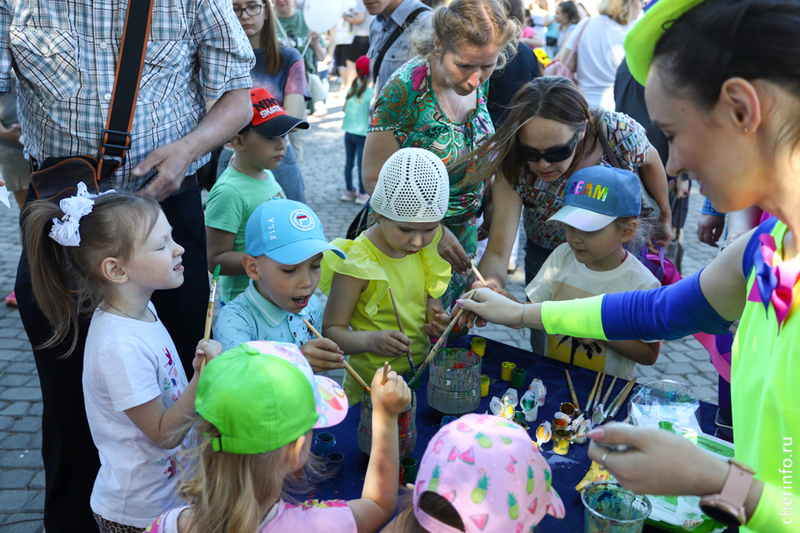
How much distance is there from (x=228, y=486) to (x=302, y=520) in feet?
0.60

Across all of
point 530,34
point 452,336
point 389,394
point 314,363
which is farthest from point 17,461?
point 530,34

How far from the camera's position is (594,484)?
1520 millimetres

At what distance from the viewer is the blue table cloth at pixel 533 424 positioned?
5.34 feet

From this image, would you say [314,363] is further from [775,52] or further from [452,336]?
[775,52]

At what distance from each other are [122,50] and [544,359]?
Result: 1888mm

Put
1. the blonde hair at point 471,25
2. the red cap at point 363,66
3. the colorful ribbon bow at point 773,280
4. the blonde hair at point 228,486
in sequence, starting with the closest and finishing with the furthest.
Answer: the colorful ribbon bow at point 773,280 → the blonde hair at point 228,486 → the blonde hair at point 471,25 → the red cap at point 363,66

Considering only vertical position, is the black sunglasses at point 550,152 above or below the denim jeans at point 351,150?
above

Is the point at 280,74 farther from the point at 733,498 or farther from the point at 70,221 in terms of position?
the point at 733,498

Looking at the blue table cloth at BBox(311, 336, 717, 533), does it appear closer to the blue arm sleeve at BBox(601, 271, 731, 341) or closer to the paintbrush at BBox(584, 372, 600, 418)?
the paintbrush at BBox(584, 372, 600, 418)

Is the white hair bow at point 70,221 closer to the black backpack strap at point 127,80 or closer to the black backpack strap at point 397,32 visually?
the black backpack strap at point 127,80

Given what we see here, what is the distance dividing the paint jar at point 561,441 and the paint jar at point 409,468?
45 centimetres

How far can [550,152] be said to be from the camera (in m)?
2.59

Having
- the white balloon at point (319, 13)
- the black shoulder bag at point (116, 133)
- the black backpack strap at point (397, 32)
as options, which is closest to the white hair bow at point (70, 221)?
the black shoulder bag at point (116, 133)

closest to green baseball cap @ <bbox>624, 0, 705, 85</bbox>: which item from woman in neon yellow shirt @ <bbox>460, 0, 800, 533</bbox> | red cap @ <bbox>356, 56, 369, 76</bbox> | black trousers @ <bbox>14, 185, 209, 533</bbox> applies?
woman in neon yellow shirt @ <bbox>460, 0, 800, 533</bbox>
